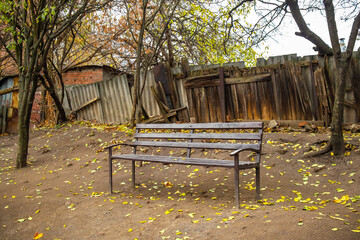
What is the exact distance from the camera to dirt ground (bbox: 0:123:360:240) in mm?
3115

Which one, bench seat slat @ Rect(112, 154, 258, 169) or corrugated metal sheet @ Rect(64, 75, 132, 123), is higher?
corrugated metal sheet @ Rect(64, 75, 132, 123)

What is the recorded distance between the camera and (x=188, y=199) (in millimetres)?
4672

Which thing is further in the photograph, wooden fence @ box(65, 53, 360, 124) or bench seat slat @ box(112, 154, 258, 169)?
wooden fence @ box(65, 53, 360, 124)

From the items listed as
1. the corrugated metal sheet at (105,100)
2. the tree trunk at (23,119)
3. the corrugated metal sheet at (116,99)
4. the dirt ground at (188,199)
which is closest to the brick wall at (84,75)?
the corrugated metal sheet at (105,100)

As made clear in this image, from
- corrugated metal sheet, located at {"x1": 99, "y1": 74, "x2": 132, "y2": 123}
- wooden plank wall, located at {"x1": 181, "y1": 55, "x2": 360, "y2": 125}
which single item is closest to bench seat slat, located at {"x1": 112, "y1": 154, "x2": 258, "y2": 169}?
wooden plank wall, located at {"x1": 181, "y1": 55, "x2": 360, "y2": 125}

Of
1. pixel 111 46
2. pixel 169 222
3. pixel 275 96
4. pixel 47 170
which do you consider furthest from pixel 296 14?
pixel 111 46

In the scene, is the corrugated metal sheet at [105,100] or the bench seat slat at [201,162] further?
the corrugated metal sheet at [105,100]

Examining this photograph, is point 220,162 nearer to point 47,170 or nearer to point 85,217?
point 85,217

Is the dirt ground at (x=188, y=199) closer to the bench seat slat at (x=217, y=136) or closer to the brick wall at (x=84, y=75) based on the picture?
the bench seat slat at (x=217, y=136)

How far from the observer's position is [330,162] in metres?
5.41

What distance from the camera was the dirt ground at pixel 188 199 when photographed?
10.2 ft

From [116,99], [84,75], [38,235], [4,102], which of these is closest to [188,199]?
[38,235]

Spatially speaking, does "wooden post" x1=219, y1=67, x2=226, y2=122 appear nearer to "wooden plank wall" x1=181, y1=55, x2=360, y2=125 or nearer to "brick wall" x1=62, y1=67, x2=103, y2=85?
"wooden plank wall" x1=181, y1=55, x2=360, y2=125

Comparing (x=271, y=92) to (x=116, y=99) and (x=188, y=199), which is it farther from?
(x=116, y=99)
